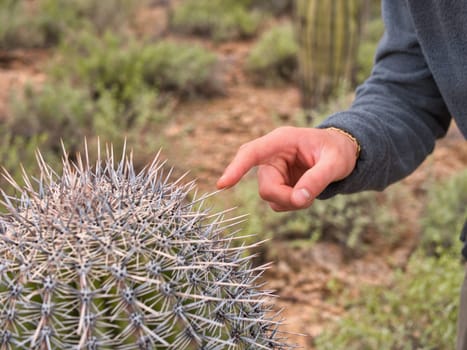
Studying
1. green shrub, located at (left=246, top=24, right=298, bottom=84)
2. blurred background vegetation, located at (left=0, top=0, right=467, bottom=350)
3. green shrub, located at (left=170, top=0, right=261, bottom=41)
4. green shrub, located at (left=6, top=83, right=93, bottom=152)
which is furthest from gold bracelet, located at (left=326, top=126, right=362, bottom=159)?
green shrub, located at (left=170, top=0, right=261, bottom=41)

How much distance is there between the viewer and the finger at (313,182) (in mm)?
1263

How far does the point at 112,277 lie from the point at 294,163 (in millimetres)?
580

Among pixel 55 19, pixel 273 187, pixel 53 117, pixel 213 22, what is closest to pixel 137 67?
pixel 53 117

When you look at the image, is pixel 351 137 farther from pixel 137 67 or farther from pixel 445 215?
pixel 137 67

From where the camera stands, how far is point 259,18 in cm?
712

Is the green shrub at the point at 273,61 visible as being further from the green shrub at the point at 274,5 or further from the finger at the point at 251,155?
the finger at the point at 251,155

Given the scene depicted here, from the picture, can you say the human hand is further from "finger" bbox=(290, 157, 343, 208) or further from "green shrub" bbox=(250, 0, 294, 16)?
"green shrub" bbox=(250, 0, 294, 16)

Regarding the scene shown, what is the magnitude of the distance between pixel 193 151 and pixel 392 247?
4.74ft

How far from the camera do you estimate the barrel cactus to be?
0.97 m

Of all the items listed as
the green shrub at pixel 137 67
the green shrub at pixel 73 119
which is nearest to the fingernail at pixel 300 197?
the green shrub at pixel 73 119

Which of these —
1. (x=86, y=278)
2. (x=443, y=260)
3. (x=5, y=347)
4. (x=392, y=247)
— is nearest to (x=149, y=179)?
(x=86, y=278)

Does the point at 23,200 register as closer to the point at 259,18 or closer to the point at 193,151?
the point at 193,151

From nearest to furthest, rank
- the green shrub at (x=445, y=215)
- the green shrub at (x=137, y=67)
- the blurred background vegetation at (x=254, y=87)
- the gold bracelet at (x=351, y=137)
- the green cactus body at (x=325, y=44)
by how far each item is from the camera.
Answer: the gold bracelet at (x=351, y=137) < the blurred background vegetation at (x=254, y=87) < the green shrub at (x=445, y=215) < the green cactus body at (x=325, y=44) < the green shrub at (x=137, y=67)

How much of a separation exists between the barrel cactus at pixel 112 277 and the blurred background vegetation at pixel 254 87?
0.48 meters
